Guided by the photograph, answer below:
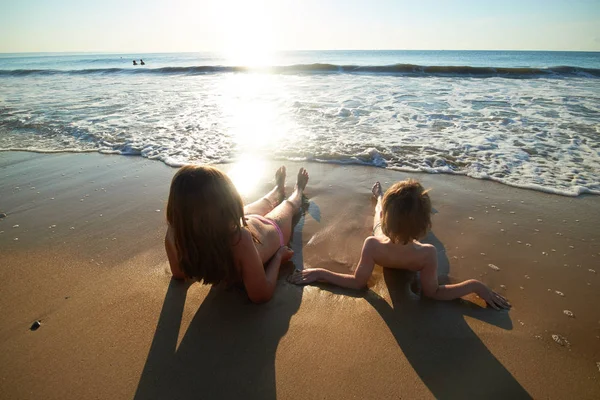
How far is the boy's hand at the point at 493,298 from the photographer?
2199mm

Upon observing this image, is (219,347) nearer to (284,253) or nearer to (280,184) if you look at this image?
(284,253)

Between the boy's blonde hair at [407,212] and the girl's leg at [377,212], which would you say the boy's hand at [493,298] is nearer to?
the boy's blonde hair at [407,212]

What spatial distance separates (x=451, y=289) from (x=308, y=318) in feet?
3.34

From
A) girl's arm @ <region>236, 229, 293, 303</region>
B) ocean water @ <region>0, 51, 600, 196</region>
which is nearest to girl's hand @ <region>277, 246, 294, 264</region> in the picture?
girl's arm @ <region>236, 229, 293, 303</region>

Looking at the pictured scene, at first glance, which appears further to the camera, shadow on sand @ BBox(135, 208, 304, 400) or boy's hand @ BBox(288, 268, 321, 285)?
boy's hand @ BBox(288, 268, 321, 285)

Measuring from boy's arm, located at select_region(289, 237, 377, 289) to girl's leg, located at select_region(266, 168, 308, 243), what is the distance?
512mm

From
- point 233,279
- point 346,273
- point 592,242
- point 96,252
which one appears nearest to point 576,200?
point 592,242

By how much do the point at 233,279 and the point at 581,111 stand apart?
8.94 meters

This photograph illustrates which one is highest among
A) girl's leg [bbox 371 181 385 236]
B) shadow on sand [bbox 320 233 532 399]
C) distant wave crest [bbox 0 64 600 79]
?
distant wave crest [bbox 0 64 600 79]

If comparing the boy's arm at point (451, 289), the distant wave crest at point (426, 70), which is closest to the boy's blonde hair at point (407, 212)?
the boy's arm at point (451, 289)

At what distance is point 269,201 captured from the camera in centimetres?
349

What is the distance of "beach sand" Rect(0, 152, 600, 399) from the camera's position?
172 cm

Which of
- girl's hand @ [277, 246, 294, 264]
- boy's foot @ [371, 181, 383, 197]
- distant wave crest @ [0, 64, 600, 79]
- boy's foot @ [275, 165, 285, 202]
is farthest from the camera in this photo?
distant wave crest @ [0, 64, 600, 79]

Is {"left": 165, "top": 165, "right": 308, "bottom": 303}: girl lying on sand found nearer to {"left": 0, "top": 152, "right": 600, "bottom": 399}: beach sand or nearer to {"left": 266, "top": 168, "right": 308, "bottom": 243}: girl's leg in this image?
{"left": 0, "top": 152, "right": 600, "bottom": 399}: beach sand
